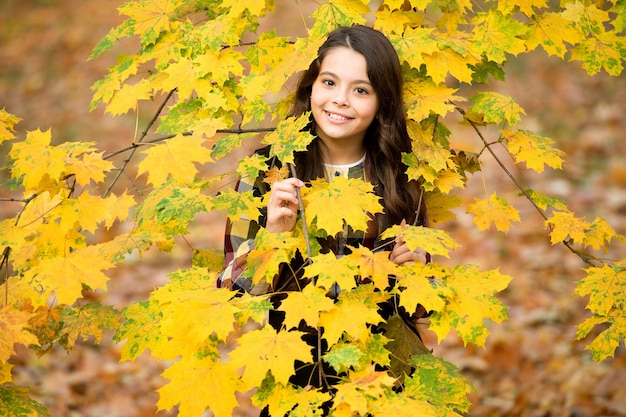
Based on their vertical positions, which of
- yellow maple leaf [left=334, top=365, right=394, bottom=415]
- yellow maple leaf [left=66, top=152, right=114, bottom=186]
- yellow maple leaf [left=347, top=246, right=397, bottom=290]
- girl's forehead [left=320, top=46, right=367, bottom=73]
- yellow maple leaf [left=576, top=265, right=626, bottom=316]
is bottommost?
yellow maple leaf [left=576, top=265, right=626, bottom=316]

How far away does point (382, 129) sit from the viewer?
2.34 metres

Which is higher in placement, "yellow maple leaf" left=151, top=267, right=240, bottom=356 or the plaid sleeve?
"yellow maple leaf" left=151, top=267, right=240, bottom=356

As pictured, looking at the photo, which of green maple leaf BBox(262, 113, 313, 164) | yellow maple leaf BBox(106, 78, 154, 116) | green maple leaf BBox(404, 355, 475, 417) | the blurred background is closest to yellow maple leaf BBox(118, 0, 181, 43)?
yellow maple leaf BBox(106, 78, 154, 116)

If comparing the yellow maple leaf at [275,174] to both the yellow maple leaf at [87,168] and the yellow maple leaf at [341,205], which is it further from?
the yellow maple leaf at [87,168]

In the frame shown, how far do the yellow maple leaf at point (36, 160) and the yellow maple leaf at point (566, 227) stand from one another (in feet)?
5.31

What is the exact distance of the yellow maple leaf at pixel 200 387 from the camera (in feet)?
5.80

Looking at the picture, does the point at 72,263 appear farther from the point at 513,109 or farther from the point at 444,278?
the point at 513,109

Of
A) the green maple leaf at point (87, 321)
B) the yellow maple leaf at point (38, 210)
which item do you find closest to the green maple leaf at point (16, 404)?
the green maple leaf at point (87, 321)

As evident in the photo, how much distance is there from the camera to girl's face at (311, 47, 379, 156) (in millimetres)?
2219

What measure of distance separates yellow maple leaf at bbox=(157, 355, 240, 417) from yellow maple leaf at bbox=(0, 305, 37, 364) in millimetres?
435

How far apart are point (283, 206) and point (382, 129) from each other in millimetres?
512

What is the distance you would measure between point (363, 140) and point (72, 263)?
41.7 inches

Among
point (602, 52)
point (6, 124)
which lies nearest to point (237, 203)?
point (6, 124)

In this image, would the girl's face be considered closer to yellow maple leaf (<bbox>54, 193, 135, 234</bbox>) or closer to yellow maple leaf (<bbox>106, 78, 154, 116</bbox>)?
yellow maple leaf (<bbox>106, 78, 154, 116</bbox>)
